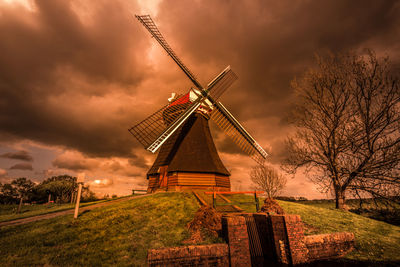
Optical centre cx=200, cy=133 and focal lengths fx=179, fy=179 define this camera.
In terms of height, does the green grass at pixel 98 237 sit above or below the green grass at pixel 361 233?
above

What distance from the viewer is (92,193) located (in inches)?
921

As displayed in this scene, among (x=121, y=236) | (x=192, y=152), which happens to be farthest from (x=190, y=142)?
(x=121, y=236)

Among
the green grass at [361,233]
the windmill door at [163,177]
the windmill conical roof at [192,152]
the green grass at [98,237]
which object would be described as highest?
the windmill conical roof at [192,152]

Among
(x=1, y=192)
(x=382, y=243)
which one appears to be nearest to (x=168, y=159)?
(x=382, y=243)

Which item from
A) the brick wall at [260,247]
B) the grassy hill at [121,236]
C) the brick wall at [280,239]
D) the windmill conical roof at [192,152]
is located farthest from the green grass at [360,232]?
the windmill conical roof at [192,152]

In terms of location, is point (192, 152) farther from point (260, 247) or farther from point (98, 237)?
point (260, 247)

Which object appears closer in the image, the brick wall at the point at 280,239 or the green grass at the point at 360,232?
the brick wall at the point at 280,239

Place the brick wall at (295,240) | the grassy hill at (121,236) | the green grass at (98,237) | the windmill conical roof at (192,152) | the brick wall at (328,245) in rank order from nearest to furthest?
the green grass at (98,237) → the grassy hill at (121,236) → the brick wall at (295,240) → the brick wall at (328,245) → the windmill conical roof at (192,152)

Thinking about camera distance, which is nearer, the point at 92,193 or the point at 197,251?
the point at 197,251

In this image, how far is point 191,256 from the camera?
5.59 m

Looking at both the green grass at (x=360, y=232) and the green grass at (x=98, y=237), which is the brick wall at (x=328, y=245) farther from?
the green grass at (x=98, y=237)

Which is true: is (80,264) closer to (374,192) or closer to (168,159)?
(168,159)

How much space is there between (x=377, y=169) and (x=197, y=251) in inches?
542

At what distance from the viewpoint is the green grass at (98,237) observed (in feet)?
19.9
